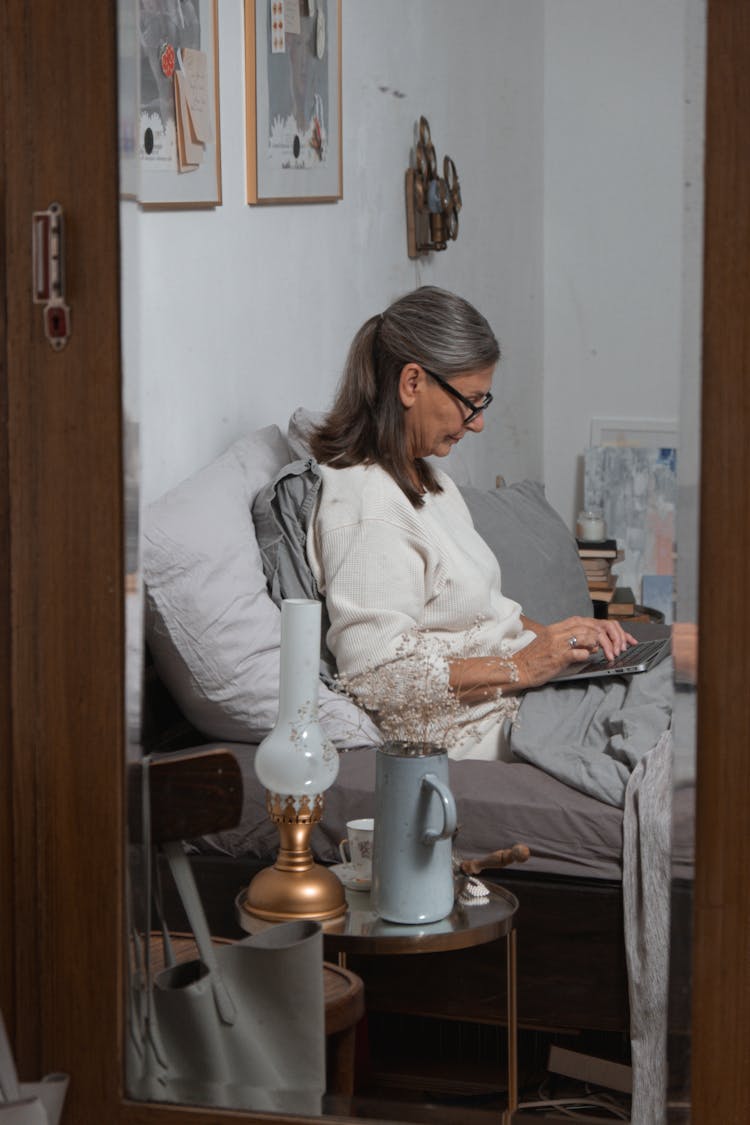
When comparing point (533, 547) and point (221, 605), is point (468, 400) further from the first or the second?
point (221, 605)

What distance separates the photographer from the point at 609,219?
1235 millimetres

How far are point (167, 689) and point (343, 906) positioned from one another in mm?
287

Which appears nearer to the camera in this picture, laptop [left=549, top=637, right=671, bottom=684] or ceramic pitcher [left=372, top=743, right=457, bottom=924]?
laptop [left=549, top=637, right=671, bottom=684]

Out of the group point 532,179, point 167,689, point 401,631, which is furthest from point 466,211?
point 167,689

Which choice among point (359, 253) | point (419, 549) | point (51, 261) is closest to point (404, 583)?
point (419, 549)

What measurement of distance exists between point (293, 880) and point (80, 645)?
12.7 inches

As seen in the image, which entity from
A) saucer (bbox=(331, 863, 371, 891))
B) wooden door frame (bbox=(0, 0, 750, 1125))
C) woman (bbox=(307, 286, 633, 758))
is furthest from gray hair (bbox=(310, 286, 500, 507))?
saucer (bbox=(331, 863, 371, 891))

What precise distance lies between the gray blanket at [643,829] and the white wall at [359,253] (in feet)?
0.85

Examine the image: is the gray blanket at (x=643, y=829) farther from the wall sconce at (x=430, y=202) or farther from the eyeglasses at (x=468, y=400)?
the wall sconce at (x=430, y=202)

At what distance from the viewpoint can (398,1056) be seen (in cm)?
131

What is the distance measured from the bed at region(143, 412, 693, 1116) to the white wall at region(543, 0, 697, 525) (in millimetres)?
85

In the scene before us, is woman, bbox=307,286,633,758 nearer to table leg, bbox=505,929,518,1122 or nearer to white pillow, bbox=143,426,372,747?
white pillow, bbox=143,426,372,747

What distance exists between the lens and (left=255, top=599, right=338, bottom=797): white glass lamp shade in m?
1.35

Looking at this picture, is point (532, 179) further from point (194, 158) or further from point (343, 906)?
point (343, 906)
